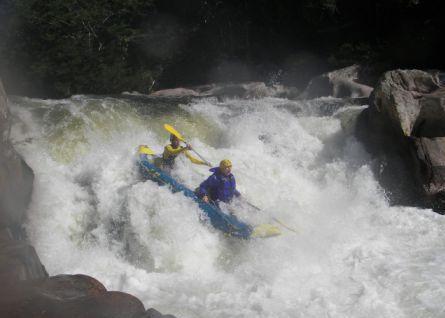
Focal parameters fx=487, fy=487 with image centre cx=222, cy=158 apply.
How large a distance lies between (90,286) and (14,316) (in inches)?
26.8

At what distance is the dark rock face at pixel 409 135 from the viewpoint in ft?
26.3

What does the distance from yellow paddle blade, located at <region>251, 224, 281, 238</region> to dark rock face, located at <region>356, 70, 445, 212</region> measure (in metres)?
2.85

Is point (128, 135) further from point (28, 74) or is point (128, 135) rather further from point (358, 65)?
point (28, 74)

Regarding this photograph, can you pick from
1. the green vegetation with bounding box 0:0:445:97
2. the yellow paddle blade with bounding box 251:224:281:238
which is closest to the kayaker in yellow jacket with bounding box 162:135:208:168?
the yellow paddle blade with bounding box 251:224:281:238

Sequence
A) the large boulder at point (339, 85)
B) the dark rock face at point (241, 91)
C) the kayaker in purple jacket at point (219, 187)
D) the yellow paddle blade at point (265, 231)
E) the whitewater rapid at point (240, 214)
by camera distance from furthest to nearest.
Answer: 1. the dark rock face at point (241, 91)
2. the large boulder at point (339, 85)
3. the kayaker in purple jacket at point (219, 187)
4. the yellow paddle blade at point (265, 231)
5. the whitewater rapid at point (240, 214)

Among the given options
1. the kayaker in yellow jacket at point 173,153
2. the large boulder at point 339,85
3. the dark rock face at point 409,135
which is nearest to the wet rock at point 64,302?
the kayaker in yellow jacket at point 173,153

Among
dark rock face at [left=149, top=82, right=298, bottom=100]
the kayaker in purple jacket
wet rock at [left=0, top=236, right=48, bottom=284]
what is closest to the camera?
wet rock at [left=0, top=236, right=48, bottom=284]

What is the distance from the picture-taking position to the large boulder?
14.9 meters

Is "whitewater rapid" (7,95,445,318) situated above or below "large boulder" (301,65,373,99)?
above

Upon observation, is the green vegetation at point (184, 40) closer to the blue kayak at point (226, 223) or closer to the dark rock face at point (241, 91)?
the dark rock face at point (241, 91)

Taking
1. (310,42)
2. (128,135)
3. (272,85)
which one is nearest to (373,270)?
(128,135)

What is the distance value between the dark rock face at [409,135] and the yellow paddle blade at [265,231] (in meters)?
2.85

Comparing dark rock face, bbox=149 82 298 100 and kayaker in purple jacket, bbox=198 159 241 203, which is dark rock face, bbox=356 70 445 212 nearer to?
kayaker in purple jacket, bbox=198 159 241 203

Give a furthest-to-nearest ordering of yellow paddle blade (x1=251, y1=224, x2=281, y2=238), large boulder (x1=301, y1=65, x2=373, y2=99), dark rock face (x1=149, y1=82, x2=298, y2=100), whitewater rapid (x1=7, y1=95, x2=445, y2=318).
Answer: dark rock face (x1=149, y1=82, x2=298, y2=100), large boulder (x1=301, y1=65, x2=373, y2=99), yellow paddle blade (x1=251, y1=224, x2=281, y2=238), whitewater rapid (x1=7, y1=95, x2=445, y2=318)
